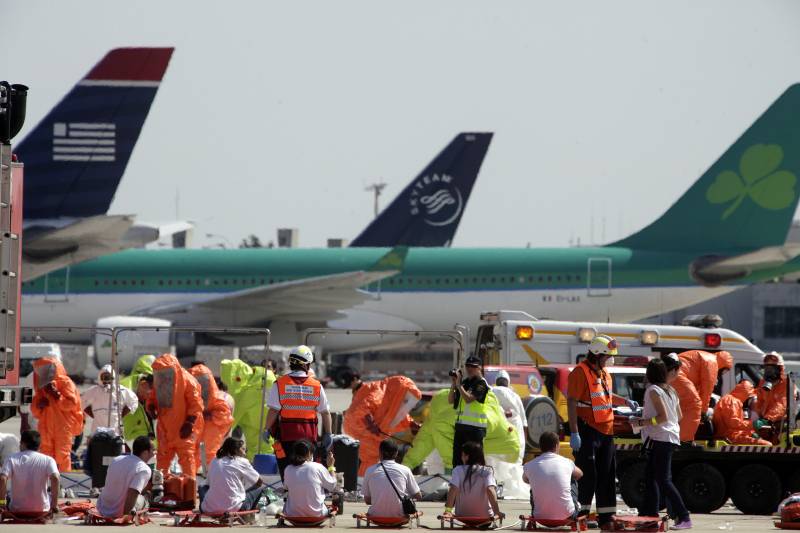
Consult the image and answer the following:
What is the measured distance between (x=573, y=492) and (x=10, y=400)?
4618 mm

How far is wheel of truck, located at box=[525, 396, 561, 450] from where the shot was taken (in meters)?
14.0

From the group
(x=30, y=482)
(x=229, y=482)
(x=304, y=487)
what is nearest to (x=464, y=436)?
(x=304, y=487)

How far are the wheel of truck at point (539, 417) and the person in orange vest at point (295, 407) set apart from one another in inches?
122

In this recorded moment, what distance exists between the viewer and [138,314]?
34.4 metres

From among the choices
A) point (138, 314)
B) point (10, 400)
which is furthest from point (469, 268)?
point (10, 400)

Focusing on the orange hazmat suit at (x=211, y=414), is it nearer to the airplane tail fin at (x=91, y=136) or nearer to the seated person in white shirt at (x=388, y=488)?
the seated person in white shirt at (x=388, y=488)

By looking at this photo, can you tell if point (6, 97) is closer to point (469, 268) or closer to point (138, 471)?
point (138, 471)

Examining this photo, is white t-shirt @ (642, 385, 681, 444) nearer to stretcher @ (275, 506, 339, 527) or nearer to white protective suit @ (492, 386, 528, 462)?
stretcher @ (275, 506, 339, 527)

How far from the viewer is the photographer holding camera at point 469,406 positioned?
1210 cm

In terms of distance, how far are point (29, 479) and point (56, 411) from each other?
360cm

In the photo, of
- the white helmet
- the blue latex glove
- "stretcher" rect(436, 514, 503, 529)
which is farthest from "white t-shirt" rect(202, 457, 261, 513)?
the blue latex glove

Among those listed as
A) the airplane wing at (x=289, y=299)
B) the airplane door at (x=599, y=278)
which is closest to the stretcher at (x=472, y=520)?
the airplane wing at (x=289, y=299)

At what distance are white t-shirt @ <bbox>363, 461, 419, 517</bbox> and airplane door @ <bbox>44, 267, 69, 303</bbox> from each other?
81.5 feet

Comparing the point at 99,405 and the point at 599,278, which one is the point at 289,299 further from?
the point at 99,405
